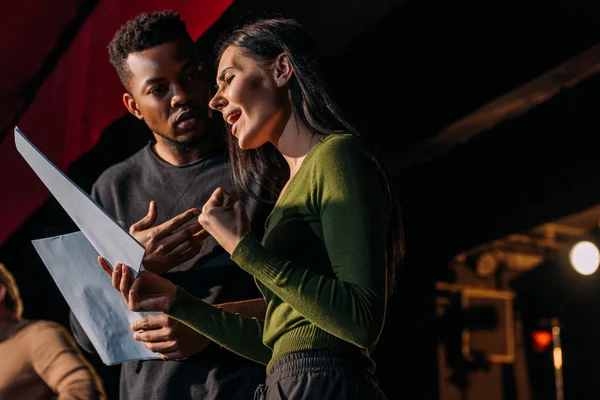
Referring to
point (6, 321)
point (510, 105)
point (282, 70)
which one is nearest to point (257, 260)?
point (282, 70)

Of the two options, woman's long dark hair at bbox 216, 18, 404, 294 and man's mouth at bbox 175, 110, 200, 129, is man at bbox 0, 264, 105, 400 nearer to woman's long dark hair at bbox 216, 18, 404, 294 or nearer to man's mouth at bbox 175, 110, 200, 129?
man's mouth at bbox 175, 110, 200, 129

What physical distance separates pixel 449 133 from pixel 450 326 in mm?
2461

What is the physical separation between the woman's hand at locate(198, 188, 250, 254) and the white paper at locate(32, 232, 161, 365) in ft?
1.41

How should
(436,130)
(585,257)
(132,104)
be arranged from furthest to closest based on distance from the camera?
(585,257), (436,130), (132,104)

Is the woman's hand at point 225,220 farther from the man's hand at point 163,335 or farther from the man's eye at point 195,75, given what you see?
the man's eye at point 195,75

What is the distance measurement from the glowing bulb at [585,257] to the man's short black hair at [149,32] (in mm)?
4805

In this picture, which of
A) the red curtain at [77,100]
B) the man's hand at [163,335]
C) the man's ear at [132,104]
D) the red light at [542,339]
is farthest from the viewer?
the red light at [542,339]

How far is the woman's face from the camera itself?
4.38ft

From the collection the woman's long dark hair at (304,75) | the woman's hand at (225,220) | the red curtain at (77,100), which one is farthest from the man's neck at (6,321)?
the woman's hand at (225,220)

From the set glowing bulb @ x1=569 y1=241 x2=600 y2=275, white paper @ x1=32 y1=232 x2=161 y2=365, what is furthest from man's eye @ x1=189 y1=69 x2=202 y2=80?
glowing bulb @ x1=569 y1=241 x2=600 y2=275

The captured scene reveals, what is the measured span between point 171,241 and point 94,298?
167mm

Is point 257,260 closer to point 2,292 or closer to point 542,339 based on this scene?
point 2,292

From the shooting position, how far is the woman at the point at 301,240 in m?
1.15

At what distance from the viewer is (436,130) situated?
3498 millimetres
